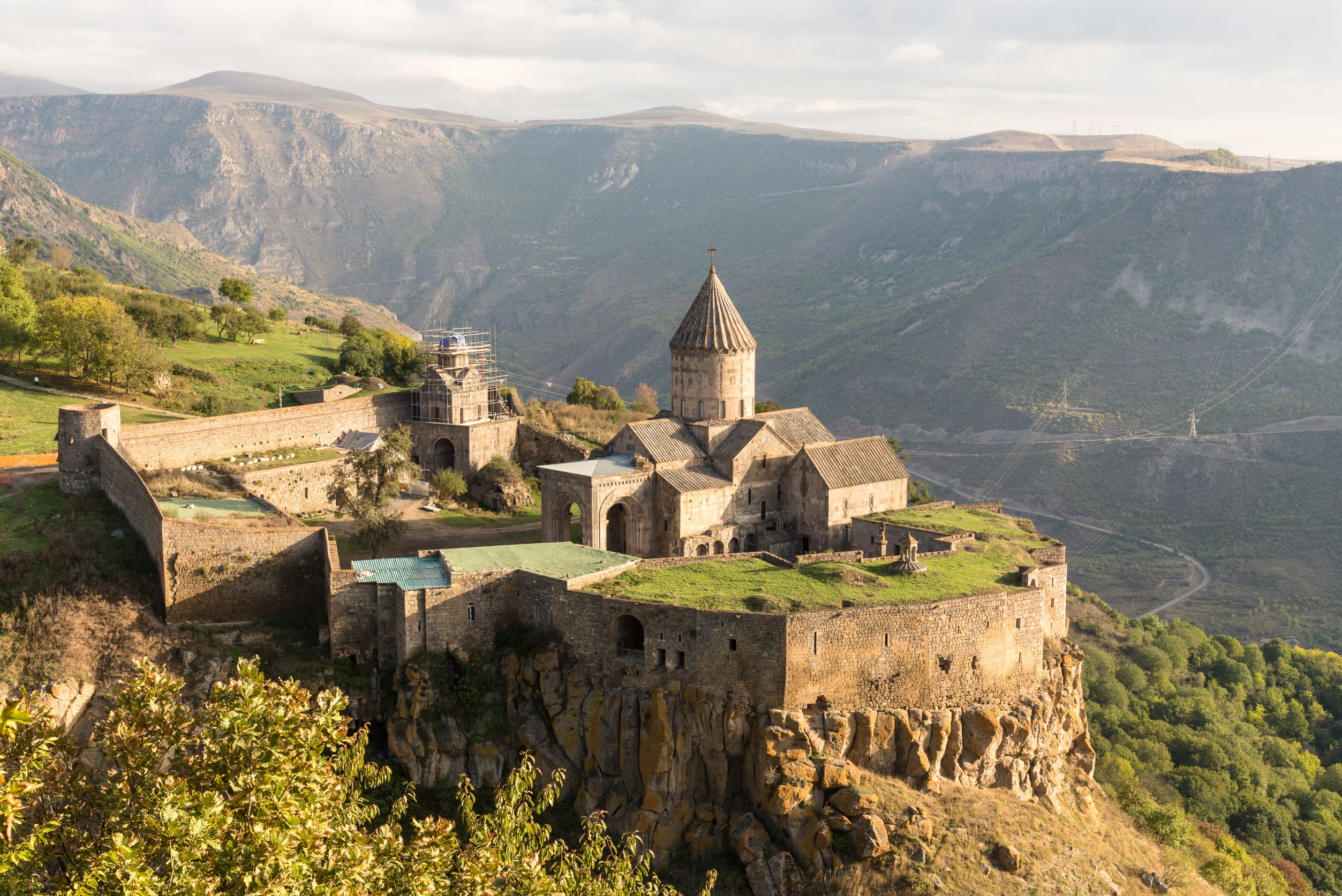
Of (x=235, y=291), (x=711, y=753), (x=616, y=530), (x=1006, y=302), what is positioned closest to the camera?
(x=711, y=753)

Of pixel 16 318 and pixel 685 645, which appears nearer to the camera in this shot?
pixel 685 645

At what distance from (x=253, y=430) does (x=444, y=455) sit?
8.71 metres

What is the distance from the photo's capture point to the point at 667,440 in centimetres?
3894

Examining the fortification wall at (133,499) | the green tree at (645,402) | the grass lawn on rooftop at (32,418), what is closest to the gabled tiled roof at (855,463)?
the fortification wall at (133,499)

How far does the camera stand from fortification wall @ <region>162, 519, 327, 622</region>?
30.9 metres

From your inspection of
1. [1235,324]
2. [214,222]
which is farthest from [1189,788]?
[214,222]

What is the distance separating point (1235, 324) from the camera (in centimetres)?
10250

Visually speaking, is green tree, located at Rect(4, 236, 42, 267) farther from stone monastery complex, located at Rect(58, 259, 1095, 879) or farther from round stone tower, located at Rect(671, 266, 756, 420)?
round stone tower, located at Rect(671, 266, 756, 420)

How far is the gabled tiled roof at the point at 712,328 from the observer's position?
39.8 metres

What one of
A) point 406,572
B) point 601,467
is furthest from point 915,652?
point 406,572

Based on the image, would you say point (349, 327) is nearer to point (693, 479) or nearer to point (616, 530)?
point (616, 530)

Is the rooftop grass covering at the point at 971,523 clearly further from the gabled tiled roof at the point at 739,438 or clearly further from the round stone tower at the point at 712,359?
the round stone tower at the point at 712,359

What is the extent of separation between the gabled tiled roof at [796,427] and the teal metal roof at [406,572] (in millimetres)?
14020

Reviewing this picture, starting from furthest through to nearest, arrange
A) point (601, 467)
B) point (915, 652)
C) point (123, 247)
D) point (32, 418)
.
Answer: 1. point (123, 247)
2. point (32, 418)
3. point (601, 467)
4. point (915, 652)
